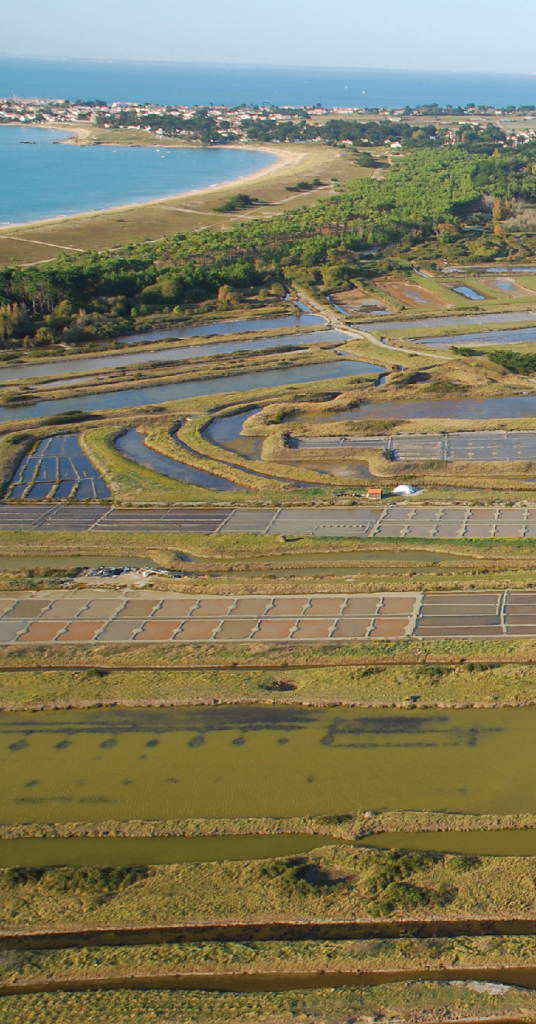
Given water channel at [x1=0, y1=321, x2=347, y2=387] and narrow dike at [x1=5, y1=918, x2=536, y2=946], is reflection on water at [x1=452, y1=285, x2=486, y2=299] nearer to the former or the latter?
water channel at [x1=0, y1=321, x2=347, y2=387]

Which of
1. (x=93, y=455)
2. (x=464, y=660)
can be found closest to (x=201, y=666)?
(x=464, y=660)

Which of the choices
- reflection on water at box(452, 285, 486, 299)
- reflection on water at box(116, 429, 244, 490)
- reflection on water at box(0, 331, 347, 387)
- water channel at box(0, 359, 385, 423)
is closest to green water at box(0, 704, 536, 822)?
reflection on water at box(116, 429, 244, 490)

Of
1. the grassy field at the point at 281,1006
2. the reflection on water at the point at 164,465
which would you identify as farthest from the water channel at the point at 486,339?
the grassy field at the point at 281,1006

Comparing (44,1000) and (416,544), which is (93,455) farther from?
(44,1000)

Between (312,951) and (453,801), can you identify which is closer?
(312,951)

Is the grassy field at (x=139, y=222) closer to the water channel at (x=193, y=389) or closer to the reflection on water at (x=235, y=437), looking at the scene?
the water channel at (x=193, y=389)

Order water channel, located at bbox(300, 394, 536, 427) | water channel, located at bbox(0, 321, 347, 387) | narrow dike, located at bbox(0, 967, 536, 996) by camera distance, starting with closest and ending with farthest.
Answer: narrow dike, located at bbox(0, 967, 536, 996)
water channel, located at bbox(300, 394, 536, 427)
water channel, located at bbox(0, 321, 347, 387)
